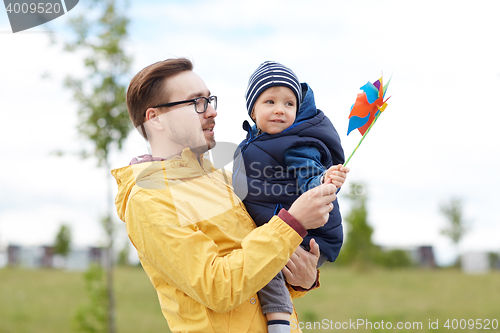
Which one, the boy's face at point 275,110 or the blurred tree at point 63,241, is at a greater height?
the boy's face at point 275,110

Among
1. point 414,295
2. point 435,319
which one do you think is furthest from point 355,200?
point 435,319

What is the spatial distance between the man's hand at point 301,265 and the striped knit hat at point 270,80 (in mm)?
757

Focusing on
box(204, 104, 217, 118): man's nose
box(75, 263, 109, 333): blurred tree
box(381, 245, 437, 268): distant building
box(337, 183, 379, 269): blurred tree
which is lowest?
box(381, 245, 437, 268): distant building

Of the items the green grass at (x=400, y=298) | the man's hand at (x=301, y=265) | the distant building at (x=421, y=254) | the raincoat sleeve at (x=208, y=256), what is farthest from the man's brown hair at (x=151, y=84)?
the distant building at (x=421, y=254)

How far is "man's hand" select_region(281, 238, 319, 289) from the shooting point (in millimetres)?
1981

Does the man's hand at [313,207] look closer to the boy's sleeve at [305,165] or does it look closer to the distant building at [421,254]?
the boy's sleeve at [305,165]

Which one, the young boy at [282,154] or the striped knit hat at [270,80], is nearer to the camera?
the young boy at [282,154]

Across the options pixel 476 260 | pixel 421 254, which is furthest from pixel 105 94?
pixel 476 260

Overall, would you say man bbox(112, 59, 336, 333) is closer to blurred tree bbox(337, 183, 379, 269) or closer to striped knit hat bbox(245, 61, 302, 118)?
striped knit hat bbox(245, 61, 302, 118)

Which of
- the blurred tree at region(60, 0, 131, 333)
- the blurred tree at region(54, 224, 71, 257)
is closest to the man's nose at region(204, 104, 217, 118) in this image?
the blurred tree at region(60, 0, 131, 333)

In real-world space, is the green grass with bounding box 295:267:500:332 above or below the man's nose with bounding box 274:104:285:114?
below

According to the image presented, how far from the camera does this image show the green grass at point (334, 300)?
9.05 metres

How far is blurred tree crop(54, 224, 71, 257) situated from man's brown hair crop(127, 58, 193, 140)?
24.7m

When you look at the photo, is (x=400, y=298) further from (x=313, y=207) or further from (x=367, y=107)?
(x=313, y=207)
